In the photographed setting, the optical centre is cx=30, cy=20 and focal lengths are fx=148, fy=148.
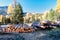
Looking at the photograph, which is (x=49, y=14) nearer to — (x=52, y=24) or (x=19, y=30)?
(x=52, y=24)

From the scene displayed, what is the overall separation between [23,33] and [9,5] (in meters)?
0.95

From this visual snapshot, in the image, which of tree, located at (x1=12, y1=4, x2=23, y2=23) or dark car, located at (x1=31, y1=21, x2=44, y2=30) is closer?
tree, located at (x1=12, y1=4, x2=23, y2=23)

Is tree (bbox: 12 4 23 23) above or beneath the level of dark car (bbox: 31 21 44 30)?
above

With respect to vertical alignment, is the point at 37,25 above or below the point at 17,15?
below

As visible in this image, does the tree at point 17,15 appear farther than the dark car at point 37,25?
No

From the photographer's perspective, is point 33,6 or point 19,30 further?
point 33,6

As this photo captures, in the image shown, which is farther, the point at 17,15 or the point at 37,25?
the point at 37,25

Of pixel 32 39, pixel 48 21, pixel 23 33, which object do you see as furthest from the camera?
pixel 48 21

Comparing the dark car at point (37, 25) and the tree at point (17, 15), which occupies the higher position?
the tree at point (17, 15)

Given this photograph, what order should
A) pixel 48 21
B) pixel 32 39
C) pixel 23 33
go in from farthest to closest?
pixel 48 21
pixel 23 33
pixel 32 39

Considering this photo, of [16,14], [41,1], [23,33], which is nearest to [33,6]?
[41,1]

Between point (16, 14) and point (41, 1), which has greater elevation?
point (41, 1)

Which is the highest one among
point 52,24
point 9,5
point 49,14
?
A: point 9,5

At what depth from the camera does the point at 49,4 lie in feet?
14.3
